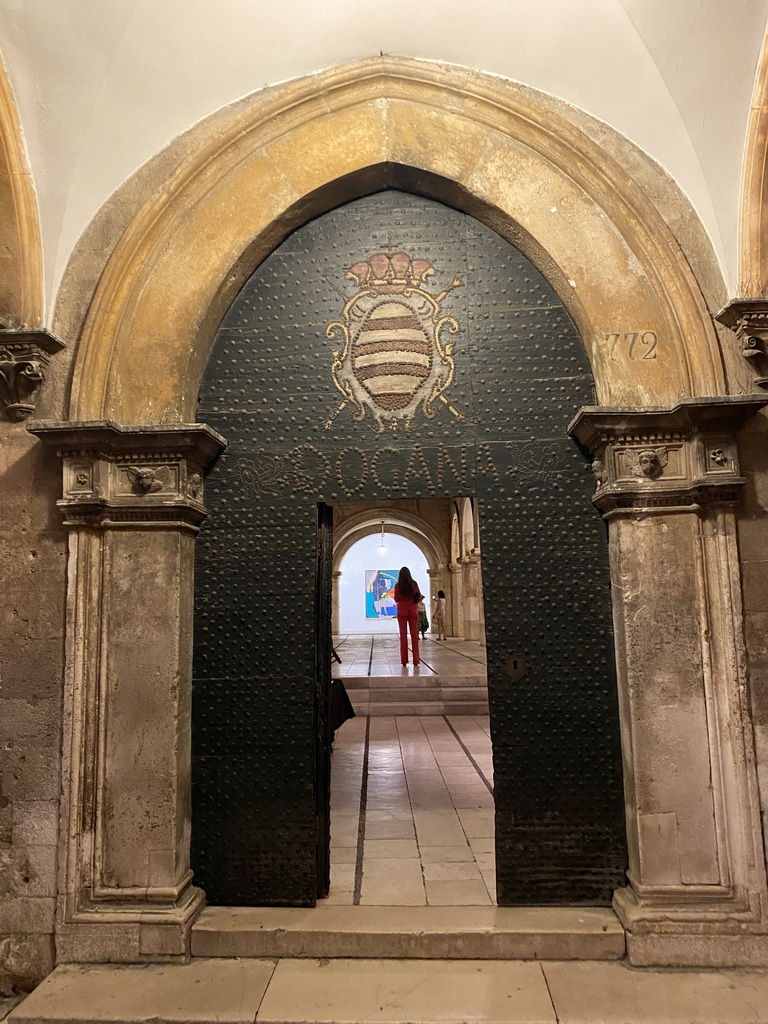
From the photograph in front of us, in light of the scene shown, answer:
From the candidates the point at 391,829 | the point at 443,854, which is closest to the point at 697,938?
the point at 443,854

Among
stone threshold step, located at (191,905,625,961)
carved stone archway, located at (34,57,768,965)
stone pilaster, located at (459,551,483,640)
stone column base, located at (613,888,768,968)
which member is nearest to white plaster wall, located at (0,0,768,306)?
carved stone archway, located at (34,57,768,965)

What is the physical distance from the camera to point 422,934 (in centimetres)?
312

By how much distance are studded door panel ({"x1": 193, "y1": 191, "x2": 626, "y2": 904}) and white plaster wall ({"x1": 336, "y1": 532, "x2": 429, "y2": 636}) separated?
19.9 metres

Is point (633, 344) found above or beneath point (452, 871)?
above

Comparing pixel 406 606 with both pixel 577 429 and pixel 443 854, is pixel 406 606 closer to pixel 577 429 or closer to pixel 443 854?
pixel 443 854

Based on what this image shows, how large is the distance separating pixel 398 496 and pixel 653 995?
249cm

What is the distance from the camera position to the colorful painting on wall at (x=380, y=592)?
23609mm

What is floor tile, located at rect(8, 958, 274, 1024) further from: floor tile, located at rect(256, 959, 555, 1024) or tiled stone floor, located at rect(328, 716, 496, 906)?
tiled stone floor, located at rect(328, 716, 496, 906)

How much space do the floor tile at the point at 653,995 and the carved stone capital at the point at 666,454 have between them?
209 cm

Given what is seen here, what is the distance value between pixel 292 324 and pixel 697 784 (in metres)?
3.15

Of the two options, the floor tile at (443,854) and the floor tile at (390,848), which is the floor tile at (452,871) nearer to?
the floor tile at (443,854)

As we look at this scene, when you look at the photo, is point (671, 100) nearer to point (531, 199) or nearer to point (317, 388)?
point (531, 199)

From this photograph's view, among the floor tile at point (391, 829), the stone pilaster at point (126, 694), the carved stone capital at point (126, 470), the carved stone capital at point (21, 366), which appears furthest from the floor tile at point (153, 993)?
the carved stone capital at point (21, 366)

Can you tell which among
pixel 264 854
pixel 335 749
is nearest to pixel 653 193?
pixel 264 854
